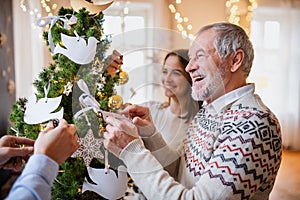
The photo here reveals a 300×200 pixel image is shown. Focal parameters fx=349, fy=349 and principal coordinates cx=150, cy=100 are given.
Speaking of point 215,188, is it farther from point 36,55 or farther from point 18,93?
point 18,93

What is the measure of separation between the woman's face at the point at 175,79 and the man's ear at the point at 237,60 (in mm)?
408

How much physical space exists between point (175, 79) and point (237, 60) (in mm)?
489

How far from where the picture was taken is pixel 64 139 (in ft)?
2.58

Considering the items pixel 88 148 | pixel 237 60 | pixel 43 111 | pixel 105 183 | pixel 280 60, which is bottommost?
pixel 280 60

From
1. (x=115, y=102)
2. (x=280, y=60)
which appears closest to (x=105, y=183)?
(x=115, y=102)

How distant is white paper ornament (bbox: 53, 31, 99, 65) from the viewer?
37.9 inches

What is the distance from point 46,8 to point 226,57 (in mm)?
1965

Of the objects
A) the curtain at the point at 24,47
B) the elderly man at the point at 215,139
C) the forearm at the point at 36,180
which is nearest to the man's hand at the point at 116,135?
the elderly man at the point at 215,139

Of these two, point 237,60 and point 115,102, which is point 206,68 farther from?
point 115,102

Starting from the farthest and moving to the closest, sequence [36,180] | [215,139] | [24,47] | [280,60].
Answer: [280,60]
[24,47]
[215,139]
[36,180]

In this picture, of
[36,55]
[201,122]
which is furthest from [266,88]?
[201,122]

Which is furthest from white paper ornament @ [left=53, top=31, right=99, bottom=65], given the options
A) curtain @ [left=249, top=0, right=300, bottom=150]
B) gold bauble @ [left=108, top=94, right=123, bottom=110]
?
curtain @ [left=249, top=0, right=300, bottom=150]

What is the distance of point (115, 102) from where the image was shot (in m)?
1.05

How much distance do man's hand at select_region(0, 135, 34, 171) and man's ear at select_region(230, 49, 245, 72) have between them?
2.21 ft
